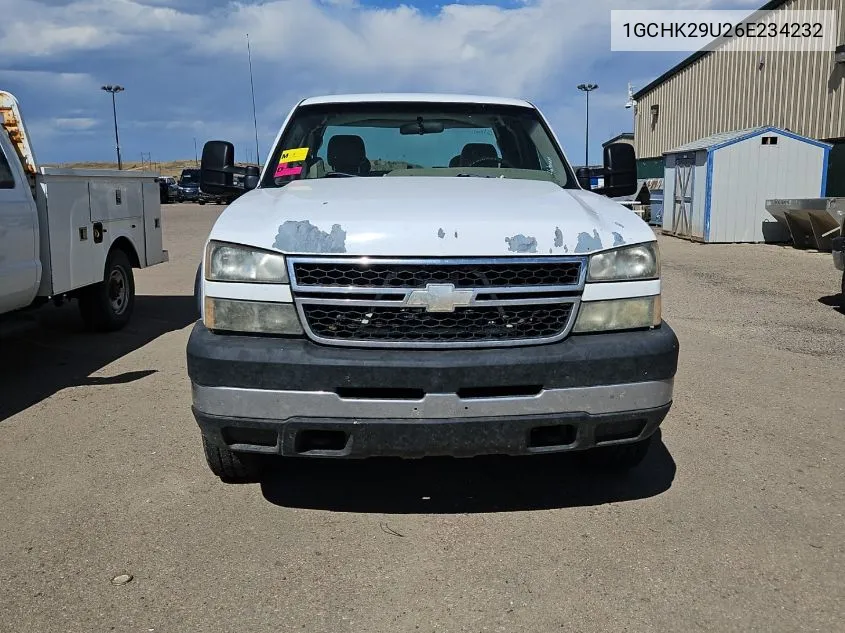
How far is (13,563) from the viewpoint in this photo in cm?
311

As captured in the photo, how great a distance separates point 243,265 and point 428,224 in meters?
0.76

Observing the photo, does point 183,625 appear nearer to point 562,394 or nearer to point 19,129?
point 562,394

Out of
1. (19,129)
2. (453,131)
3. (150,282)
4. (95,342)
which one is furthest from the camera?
(150,282)

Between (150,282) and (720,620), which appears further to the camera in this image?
(150,282)

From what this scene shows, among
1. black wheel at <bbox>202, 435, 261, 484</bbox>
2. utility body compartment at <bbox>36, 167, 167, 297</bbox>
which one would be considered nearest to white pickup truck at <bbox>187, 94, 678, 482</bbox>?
black wheel at <bbox>202, 435, 261, 484</bbox>

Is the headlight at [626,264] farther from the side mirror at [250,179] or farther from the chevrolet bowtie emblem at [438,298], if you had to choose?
the side mirror at [250,179]

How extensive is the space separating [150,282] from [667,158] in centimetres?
1429

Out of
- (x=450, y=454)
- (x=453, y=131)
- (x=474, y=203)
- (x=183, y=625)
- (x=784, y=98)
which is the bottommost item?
(x=183, y=625)

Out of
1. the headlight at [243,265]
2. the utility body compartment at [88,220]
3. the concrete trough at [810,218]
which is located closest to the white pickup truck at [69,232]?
the utility body compartment at [88,220]

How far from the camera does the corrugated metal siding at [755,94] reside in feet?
57.6

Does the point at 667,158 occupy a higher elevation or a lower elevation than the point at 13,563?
higher

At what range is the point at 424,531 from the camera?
337 centimetres

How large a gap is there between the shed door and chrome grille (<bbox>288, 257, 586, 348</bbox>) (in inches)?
663

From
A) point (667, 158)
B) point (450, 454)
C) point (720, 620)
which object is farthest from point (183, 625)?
point (667, 158)
